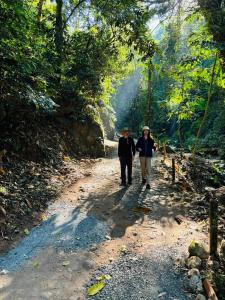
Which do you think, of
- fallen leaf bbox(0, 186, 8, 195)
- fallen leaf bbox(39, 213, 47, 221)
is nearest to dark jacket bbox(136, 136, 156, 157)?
fallen leaf bbox(39, 213, 47, 221)

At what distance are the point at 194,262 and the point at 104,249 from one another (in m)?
1.77

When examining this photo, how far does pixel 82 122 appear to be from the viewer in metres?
17.4

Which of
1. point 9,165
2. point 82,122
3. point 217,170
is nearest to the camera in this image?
point 9,165

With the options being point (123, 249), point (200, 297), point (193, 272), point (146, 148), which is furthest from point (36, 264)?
point (146, 148)

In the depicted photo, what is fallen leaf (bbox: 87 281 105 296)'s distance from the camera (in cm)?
499

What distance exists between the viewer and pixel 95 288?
16.7 ft

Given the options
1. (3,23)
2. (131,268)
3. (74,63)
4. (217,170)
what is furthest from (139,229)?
(74,63)

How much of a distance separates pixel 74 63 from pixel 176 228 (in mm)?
11441

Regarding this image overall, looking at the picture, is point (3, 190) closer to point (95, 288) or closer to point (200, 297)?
point (95, 288)

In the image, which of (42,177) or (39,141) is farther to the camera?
(39,141)

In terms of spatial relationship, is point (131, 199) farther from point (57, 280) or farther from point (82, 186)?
point (57, 280)

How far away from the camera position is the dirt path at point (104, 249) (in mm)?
5086

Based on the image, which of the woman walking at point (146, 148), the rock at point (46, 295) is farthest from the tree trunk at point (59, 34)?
the rock at point (46, 295)

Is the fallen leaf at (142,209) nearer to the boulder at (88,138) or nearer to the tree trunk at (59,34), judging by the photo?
the boulder at (88,138)
